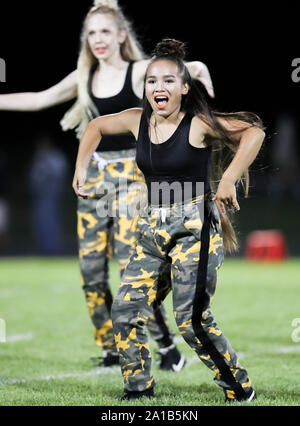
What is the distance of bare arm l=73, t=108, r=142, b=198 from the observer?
449cm

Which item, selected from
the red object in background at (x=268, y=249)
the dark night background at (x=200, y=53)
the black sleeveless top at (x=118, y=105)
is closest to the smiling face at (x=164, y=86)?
the black sleeveless top at (x=118, y=105)

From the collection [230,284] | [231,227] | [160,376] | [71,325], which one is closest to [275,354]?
[160,376]

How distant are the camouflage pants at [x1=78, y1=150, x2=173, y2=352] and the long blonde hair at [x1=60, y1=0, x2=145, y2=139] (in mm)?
322

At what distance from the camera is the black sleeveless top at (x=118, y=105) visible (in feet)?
17.5

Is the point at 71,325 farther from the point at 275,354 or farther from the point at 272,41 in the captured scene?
the point at 272,41

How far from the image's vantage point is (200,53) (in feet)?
70.9

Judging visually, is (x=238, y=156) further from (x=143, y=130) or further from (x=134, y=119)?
(x=134, y=119)

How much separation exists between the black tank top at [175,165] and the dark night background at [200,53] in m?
11.0

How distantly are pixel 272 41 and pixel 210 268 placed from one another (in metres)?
20.5

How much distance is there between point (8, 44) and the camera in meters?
21.8

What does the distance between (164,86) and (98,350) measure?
2751 mm

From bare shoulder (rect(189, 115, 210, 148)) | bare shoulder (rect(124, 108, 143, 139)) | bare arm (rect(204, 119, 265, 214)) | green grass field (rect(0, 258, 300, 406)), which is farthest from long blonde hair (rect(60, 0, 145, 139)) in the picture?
green grass field (rect(0, 258, 300, 406))

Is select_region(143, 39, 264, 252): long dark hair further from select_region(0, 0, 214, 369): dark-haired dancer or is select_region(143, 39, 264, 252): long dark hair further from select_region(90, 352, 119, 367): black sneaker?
select_region(90, 352, 119, 367): black sneaker

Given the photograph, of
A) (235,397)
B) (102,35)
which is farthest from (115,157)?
(235,397)
